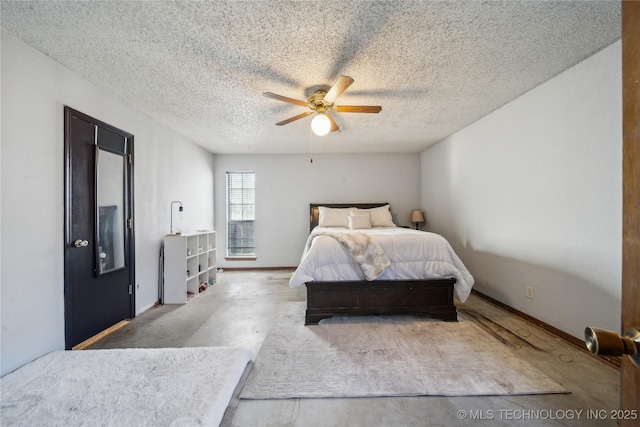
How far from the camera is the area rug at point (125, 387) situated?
130 cm

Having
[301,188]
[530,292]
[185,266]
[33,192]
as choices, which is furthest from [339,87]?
[301,188]

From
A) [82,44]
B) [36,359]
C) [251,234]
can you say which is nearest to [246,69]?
[82,44]

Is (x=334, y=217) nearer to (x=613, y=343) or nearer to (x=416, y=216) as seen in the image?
(x=416, y=216)

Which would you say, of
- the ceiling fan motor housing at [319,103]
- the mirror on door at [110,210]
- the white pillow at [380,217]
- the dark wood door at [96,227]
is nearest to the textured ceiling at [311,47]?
the ceiling fan motor housing at [319,103]

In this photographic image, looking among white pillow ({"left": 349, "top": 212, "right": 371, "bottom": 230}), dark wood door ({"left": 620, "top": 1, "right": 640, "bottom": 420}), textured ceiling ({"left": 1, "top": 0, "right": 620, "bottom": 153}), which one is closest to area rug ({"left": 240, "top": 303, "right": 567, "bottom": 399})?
dark wood door ({"left": 620, "top": 1, "right": 640, "bottom": 420})

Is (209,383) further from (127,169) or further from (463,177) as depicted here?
(463,177)

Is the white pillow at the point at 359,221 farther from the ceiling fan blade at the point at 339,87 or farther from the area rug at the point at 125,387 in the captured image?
the area rug at the point at 125,387

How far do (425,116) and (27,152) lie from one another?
3.71 m

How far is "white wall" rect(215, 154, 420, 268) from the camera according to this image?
4941 mm

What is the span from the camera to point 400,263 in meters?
2.54

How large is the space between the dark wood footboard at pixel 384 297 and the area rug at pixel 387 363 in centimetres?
12

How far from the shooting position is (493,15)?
151 cm

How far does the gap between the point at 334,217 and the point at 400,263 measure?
6.56ft

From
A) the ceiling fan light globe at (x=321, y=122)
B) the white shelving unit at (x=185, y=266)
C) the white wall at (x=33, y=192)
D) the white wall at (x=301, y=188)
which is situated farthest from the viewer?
the white wall at (x=301, y=188)
